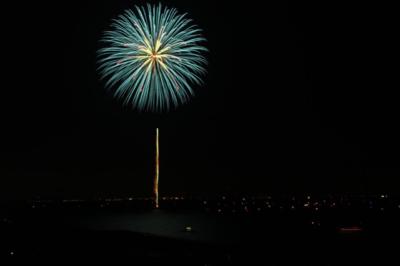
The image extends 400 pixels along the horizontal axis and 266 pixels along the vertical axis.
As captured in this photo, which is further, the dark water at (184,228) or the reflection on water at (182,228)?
the reflection on water at (182,228)

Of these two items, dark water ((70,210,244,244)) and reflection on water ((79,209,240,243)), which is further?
reflection on water ((79,209,240,243))

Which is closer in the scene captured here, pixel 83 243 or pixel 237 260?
pixel 237 260

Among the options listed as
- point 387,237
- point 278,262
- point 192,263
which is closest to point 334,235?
point 387,237

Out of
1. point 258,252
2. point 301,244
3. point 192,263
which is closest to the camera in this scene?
point 192,263

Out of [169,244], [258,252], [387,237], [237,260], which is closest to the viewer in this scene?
[237,260]

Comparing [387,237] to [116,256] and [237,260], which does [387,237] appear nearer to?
[237,260]

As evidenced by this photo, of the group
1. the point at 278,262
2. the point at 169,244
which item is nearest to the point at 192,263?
the point at 278,262

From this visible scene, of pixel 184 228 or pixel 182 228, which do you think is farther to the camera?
pixel 182 228

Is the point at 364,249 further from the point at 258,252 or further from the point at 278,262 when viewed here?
the point at 278,262

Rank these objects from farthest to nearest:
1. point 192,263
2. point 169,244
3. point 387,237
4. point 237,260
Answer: point 387,237 < point 169,244 < point 237,260 < point 192,263
